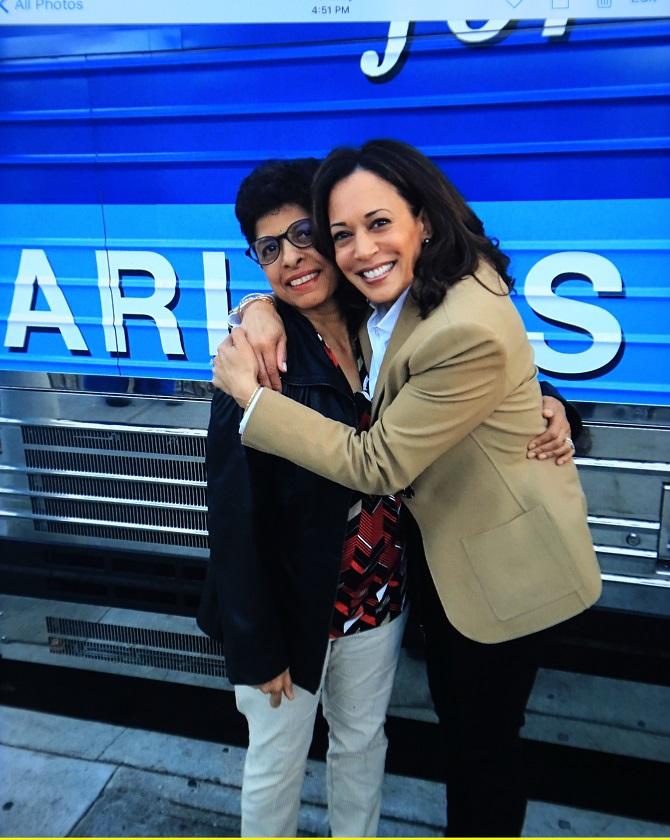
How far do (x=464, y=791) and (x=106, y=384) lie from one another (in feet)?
5.11

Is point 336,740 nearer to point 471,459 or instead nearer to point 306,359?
point 471,459

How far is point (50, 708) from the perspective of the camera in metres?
2.52

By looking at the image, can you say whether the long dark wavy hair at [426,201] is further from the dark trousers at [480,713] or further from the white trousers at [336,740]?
the white trousers at [336,740]

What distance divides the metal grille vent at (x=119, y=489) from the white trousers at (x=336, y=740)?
0.79 metres

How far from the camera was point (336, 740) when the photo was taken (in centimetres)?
166

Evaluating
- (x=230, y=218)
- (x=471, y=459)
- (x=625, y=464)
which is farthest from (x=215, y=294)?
(x=625, y=464)

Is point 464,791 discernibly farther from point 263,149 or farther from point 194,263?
point 263,149

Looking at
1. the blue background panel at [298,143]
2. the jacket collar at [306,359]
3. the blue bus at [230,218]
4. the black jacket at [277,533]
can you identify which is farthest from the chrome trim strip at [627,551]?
the jacket collar at [306,359]

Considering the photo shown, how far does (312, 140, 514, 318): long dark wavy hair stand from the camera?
3.90ft

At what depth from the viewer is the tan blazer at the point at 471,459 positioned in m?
1.12

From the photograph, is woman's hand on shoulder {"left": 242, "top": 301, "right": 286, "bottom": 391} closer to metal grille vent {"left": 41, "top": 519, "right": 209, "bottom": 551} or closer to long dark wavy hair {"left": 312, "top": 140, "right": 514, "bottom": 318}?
long dark wavy hair {"left": 312, "top": 140, "right": 514, "bottom": 318}

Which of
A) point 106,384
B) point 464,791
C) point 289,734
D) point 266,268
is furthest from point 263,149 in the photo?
point 464,791

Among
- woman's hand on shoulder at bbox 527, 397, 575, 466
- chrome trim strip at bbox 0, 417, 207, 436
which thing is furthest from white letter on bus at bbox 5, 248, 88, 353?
woman's hand on shoulder at bbox 527, 397, 575, 466

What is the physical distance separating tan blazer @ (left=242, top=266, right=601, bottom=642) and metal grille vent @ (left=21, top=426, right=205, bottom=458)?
929mm
